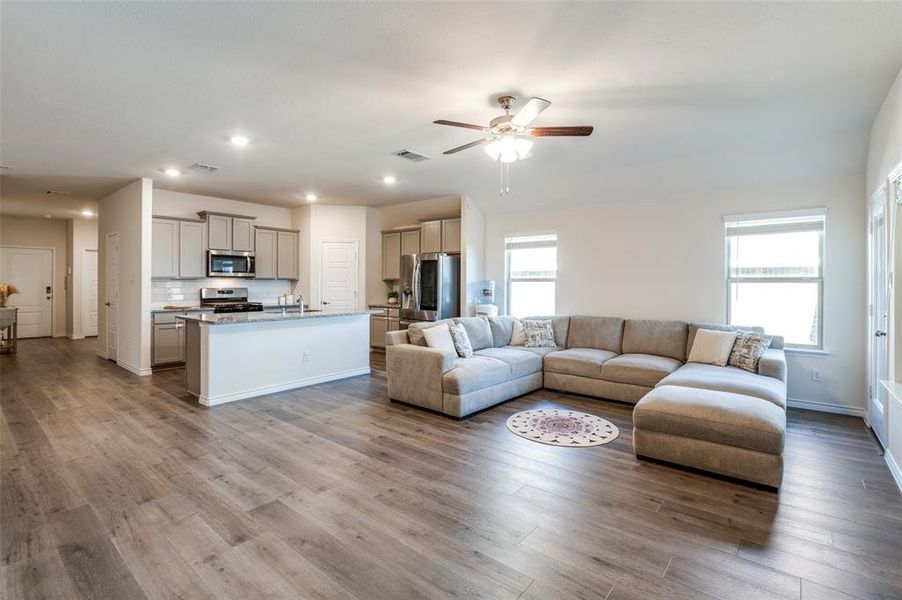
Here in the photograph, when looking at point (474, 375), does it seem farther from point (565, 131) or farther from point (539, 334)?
point (565, 131)

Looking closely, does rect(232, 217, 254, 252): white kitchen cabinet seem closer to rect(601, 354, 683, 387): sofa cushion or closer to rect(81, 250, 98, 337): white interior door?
rect(81, 250, 98, 337): white interior door

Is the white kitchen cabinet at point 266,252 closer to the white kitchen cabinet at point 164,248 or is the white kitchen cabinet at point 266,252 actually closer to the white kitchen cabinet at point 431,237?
the white kitchen cabinet at point 164,248

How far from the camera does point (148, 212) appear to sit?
5.84 meters

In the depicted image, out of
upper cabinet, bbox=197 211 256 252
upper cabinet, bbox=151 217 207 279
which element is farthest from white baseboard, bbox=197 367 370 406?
upper cabinet, bbox=197 211 256 252

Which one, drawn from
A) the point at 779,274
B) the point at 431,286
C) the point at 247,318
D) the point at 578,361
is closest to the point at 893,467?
the point at 779,274

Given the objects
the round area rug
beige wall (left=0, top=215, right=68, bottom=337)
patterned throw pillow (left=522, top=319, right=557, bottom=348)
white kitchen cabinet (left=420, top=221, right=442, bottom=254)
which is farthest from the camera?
beige wall (left=0, top=215, right=68, bottom=337)

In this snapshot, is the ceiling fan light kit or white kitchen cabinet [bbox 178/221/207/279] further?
white kitchen cabinet [bbox 178/221/207/279]

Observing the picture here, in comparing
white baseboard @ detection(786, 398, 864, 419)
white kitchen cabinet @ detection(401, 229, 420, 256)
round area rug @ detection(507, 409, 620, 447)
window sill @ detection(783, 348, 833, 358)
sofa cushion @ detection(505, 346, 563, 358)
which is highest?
white kitchen cabinet @ detection(401, 229, 420, 256)

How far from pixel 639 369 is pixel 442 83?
341 centimetres

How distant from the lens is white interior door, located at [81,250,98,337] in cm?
942

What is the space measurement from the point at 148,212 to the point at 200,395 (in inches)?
117

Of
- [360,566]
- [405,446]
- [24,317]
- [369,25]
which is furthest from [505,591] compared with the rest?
[24,317]

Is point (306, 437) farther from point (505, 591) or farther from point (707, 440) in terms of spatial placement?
point (707, 440)

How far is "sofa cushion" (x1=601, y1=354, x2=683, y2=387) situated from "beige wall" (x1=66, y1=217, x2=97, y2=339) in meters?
10.9
